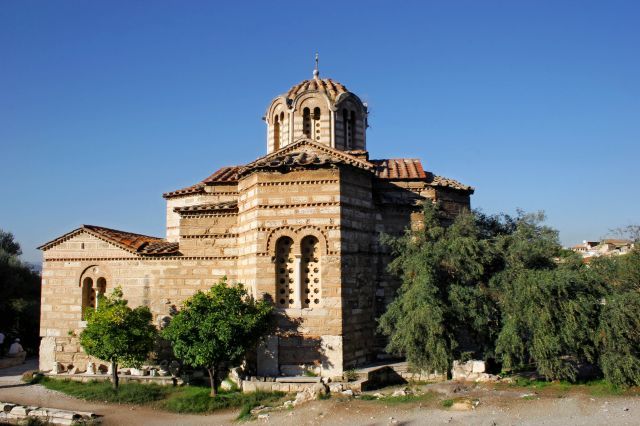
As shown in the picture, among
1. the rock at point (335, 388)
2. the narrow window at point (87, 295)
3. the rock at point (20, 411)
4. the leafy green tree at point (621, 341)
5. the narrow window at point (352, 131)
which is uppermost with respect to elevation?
the narrow window at point (352, 131)

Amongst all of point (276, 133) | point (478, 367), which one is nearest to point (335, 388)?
point (478, 367)

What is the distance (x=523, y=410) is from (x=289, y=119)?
12273 mm

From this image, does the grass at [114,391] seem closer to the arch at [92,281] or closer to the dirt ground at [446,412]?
the dirt ground at [446,412]

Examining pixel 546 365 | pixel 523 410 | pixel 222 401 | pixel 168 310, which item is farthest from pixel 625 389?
pixel 168 310

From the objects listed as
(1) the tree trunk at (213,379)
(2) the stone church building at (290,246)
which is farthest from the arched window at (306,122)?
(1) the tree trunk at (213,379)

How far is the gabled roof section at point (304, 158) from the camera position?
45.3 ft

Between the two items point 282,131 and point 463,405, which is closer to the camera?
point 463,405

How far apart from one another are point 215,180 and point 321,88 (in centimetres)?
523

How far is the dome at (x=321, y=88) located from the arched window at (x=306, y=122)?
28.1 inches

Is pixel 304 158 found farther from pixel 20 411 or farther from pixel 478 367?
pixel 20 411

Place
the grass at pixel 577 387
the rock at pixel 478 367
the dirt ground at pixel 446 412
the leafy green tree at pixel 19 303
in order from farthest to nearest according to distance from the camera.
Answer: the leafy green tree at pixel 19 303 < the rock at pixel 478 367 < the grass at pixel 577 387 < the dirt ground at pixel 446 412

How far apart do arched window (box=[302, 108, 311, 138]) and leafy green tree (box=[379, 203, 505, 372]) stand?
6649 mm

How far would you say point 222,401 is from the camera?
39.7 ft

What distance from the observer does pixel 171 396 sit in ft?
42.7
